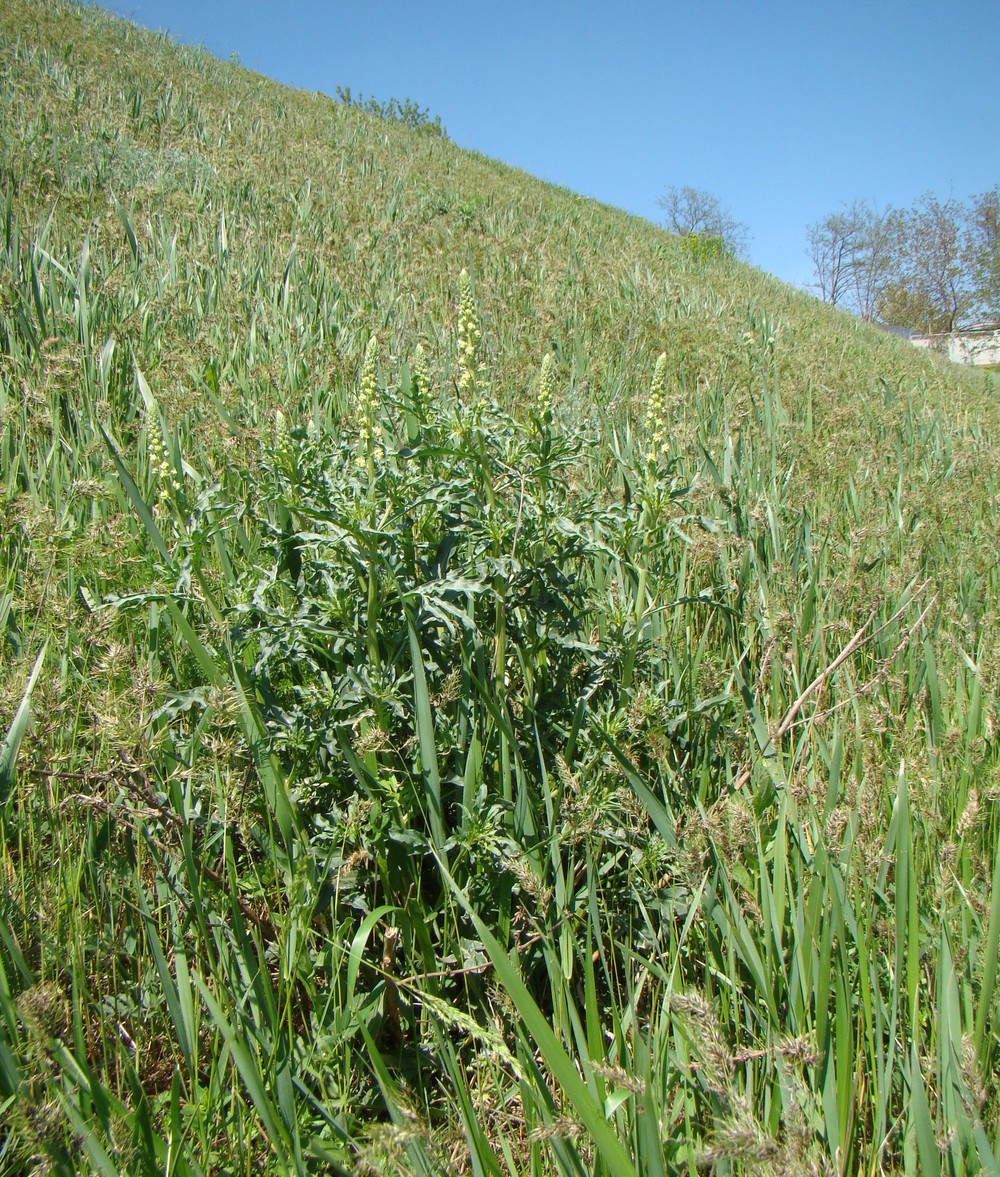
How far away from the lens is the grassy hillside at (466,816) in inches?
43.6

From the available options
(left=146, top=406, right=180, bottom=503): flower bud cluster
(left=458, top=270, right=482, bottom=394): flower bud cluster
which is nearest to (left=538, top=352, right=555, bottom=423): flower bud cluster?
(left=458, top=270, right=482, bottom=394): flower bud cluster

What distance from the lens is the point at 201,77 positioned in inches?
510

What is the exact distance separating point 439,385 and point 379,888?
2.59 metres

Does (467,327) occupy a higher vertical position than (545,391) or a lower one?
higher

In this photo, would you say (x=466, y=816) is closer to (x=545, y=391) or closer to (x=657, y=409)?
(x=545, y=391)

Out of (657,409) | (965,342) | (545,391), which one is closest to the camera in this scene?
(545,391)

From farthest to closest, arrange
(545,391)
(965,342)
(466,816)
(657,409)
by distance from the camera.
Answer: (965,342) < (657,409) < (545,391) < (466,816)

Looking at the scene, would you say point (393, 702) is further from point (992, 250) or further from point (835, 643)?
point (992, 250)

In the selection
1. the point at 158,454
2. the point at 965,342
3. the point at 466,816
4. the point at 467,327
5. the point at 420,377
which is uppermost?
the point at 965,342

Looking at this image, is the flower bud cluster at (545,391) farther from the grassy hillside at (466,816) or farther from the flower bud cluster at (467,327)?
the flower bud cluster at (467,327)

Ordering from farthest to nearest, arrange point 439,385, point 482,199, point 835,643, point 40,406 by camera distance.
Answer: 1. point 482,199
2. point 439,385
3. point 40,406
4. point 835,643

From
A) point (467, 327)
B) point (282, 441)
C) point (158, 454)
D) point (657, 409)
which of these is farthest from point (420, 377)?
point (158, 454)

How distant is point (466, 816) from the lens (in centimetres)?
146

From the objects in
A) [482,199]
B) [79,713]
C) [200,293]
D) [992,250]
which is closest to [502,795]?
[79,713]
